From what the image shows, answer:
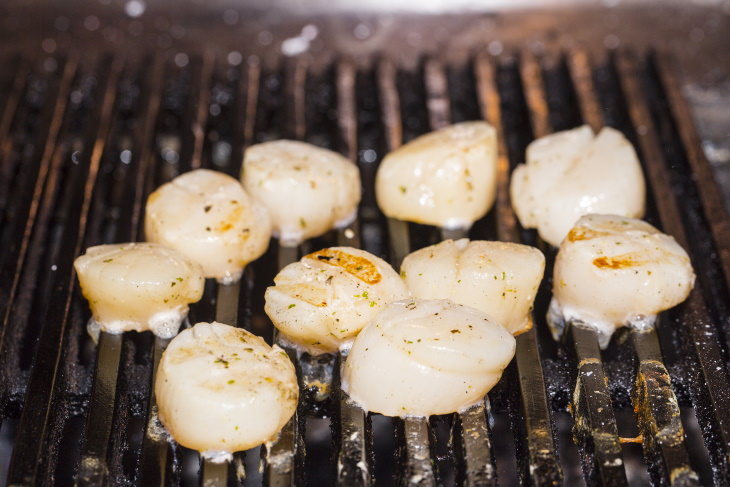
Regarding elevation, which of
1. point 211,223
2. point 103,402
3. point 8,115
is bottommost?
point 103,402

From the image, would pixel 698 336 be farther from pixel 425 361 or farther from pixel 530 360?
pixel 425 361

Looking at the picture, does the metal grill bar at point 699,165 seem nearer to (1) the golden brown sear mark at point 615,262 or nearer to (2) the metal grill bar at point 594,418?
(1) the golden brown sear mark at point 615,262

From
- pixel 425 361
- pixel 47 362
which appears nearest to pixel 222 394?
pixel 425 361

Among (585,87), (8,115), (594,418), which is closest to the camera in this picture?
(594,418)

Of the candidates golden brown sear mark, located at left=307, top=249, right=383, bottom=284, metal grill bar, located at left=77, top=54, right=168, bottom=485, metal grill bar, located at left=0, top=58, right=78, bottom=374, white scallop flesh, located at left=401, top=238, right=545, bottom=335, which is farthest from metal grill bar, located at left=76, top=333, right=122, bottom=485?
white scallop flesh, located at left=401, top=238, right=545, bottom=335

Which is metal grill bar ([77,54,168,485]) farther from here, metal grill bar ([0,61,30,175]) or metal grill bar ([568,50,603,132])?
metal grill bar ([568,50,603,132])

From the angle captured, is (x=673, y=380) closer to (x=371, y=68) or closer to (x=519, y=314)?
(x=519, y=314)
